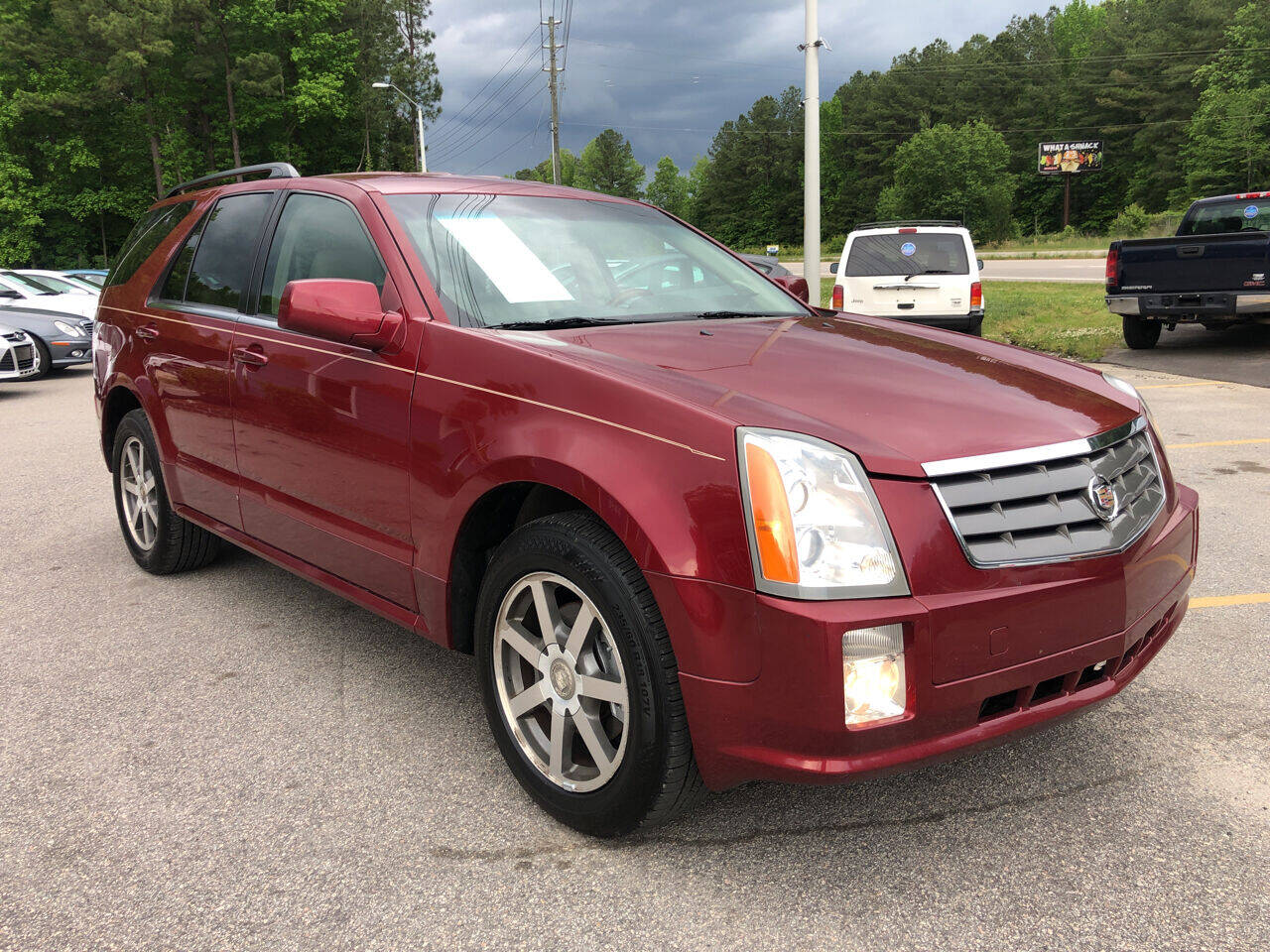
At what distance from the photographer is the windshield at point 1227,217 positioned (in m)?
13.1

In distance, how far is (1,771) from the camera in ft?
9.77

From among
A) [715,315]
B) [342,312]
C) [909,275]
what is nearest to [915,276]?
[909,275]

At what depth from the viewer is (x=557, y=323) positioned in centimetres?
304

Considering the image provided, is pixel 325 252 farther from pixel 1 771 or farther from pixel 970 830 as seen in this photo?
pixel 970 830

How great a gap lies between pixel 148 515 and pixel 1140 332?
12497 mm

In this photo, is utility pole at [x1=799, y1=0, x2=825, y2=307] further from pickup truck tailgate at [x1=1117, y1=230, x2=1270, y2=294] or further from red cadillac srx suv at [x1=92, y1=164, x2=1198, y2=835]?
red cadillac srx suv at [x1=92, y1=164, x2=1198, y2=835]

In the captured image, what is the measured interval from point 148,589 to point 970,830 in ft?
12.5

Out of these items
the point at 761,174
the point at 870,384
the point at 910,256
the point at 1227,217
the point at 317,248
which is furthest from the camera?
the point at 761,174

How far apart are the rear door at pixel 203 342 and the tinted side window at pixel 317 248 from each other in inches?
7.7

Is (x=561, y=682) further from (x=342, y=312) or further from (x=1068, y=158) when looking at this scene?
(x=1068, y=158)

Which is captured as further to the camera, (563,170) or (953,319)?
(563,170)

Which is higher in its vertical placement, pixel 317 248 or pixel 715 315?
pixel 317 248

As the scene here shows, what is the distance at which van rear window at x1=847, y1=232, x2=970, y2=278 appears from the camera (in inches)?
473

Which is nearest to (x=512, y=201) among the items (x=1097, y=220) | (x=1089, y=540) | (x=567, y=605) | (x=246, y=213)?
(x=246, y=213)
